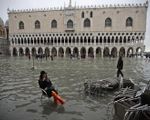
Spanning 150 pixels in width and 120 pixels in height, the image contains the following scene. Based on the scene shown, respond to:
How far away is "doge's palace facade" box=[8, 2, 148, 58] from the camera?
150 feet

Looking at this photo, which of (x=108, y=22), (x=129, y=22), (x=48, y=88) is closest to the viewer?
Answer: (x=48, y=88)

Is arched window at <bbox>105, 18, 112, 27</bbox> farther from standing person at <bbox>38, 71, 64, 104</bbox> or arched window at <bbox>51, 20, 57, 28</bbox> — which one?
standing person at <bbox>38, 71, 64, 104</bbox>

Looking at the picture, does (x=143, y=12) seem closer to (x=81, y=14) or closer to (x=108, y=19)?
(x=108, y=19)

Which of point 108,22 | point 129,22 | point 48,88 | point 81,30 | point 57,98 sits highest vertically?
point 108,22

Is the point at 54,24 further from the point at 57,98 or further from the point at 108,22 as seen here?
the point at 57,98

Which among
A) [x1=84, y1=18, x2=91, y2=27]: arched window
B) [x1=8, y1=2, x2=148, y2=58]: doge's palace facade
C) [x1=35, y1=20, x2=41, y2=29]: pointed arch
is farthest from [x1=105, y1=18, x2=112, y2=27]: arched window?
[x1=35, y1=20, x2=41, y2=29]: pointed arch

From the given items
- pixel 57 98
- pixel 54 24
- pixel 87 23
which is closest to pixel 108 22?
pixel 87 23

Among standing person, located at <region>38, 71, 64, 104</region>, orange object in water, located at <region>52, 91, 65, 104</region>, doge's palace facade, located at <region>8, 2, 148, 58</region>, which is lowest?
orange object in water, located at <region>52, 91, 65, 104</region>

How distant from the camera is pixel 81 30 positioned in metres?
48.3

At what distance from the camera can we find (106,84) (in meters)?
7.93

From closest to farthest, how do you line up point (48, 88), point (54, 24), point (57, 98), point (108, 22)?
point (57, 98), point (48, 88), point (108, 22), point (54, 24)

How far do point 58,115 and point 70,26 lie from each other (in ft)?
147

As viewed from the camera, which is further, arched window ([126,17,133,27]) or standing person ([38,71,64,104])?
arched window ([126,17,133,27])

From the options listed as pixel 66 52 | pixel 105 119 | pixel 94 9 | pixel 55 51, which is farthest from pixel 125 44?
pixel 105 119
